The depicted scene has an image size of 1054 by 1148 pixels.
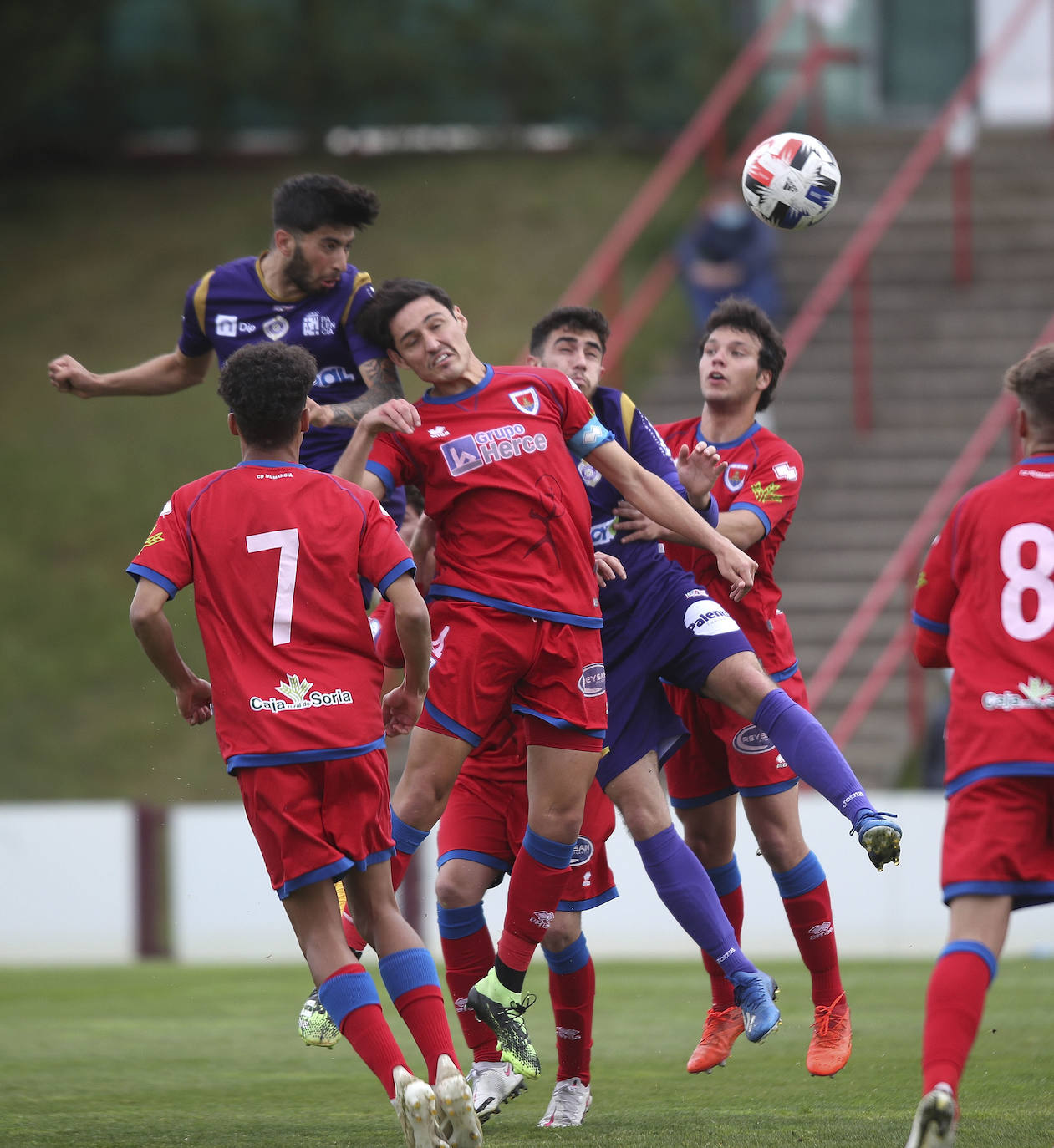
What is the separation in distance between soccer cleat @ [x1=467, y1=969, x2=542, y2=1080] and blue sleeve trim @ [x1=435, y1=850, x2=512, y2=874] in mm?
514

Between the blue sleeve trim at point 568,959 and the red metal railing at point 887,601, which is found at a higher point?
the red metal railing at point 887,601

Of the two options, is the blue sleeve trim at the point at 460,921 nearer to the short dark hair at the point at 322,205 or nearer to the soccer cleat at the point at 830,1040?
the soccer cleat at the point at 830,1040

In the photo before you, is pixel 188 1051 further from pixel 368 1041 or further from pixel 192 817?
pixel 192 817

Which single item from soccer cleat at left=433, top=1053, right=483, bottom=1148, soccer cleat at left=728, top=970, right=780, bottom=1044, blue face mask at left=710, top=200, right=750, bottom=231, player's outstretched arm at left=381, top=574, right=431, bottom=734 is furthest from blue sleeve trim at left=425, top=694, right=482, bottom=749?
blue face mask at left=710, top=200, right=750, bottom=231

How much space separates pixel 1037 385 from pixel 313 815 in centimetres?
217

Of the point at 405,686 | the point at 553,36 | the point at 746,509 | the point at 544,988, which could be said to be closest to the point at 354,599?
the point at 405,686

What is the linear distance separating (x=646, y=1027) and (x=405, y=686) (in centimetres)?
354

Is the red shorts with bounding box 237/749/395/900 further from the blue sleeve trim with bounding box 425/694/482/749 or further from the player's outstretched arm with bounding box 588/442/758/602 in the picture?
the player's outstretched arm with bounding box 588/442/758/602

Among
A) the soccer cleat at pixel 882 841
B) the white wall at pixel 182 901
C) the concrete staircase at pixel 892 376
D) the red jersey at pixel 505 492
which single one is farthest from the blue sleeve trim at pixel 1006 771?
the concrete staircase at pixel 892 376

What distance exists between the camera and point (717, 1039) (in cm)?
625

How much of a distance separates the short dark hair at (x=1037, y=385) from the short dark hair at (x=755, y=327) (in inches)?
72.1

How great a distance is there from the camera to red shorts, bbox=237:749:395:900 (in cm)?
467

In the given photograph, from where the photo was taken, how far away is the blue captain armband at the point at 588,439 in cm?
558

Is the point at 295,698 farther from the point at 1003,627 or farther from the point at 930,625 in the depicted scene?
the point at 1003,627
